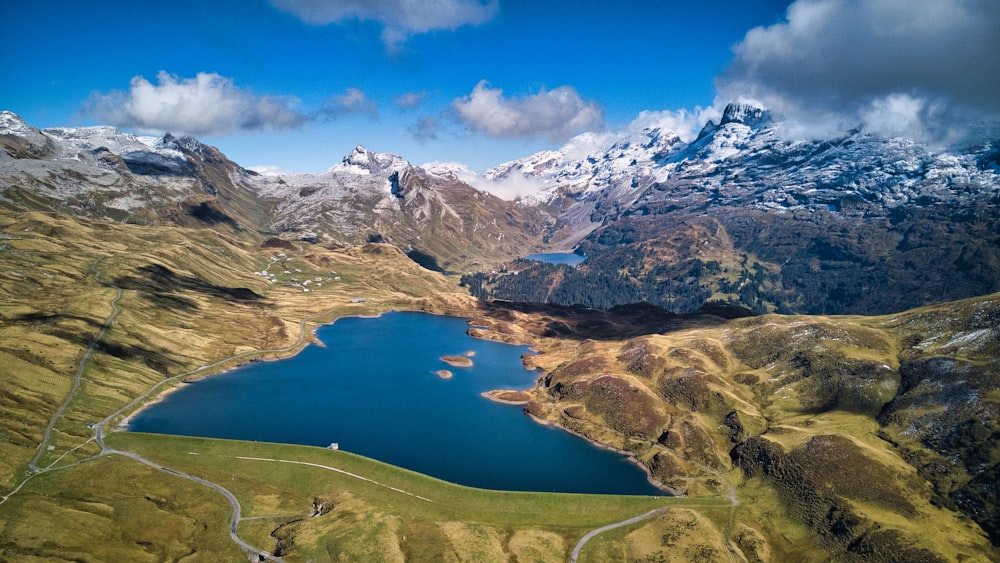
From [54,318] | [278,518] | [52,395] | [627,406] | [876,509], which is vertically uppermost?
[54,318]

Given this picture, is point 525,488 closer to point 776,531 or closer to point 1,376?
point 776,531

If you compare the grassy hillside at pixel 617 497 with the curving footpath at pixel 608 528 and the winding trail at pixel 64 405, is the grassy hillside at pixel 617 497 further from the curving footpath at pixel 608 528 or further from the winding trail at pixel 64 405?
the curving footpath at pixel 608 528

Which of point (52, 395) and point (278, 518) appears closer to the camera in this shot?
point (278, 518)

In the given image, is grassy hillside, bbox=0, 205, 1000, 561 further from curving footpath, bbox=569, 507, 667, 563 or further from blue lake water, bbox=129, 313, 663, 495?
blue lake water, bbox=129, 313, 663, 495

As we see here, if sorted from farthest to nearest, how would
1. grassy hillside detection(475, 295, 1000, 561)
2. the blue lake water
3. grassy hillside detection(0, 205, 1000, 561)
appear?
the blue lake water < grassy hillside detection(475, 295, 1000, 561) < grassy hillside detection(0, 205, 1000, 561)

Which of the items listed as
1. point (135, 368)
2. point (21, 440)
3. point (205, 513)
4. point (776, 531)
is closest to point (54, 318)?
point (135, 368)

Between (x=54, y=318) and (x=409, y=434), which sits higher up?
(x=54, y=318)

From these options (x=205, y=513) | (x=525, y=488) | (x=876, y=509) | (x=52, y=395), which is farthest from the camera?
(x=52, y=395)

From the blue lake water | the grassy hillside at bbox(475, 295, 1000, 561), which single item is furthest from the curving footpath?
the blue lake water

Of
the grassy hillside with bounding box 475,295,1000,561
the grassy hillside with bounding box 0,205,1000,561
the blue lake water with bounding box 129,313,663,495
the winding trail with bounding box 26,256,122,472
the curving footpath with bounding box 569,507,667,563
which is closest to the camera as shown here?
the grassy hillside with bounding box 0,205,1000,561

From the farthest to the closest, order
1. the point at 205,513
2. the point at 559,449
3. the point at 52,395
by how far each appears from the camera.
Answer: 1. the point at 559,449
2. the point at 52,395
3. the point at 205,513

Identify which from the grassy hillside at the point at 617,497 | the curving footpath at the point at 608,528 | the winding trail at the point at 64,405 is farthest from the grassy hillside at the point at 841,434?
the winding trail at the point at 64,405
